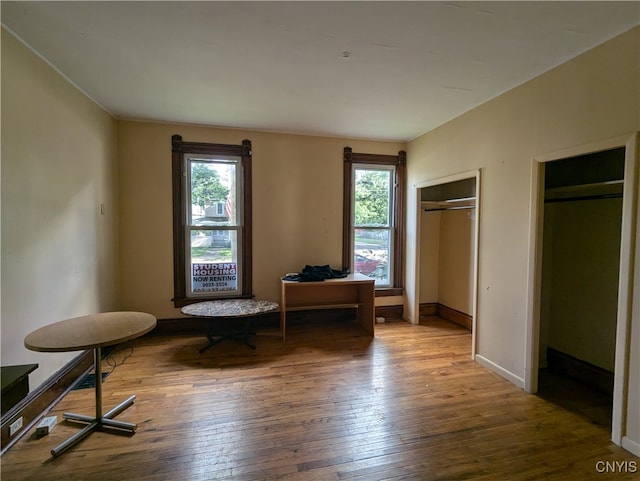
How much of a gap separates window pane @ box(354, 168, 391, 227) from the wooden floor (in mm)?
2013

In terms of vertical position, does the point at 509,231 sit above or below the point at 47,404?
above

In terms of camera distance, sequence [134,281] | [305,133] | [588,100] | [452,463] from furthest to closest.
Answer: [305,133]
[134,281]
[588,100]
[452,463]

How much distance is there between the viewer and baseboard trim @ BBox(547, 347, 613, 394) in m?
2.53

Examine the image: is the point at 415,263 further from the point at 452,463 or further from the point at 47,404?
the point at 47,404

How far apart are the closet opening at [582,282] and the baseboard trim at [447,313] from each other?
1.17m

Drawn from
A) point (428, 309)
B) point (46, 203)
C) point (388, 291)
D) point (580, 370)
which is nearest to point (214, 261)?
point (46, 203)

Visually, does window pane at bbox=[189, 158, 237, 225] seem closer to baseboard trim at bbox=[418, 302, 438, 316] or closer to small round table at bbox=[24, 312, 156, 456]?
small round table at bbox=[24, 312, 156, 456]

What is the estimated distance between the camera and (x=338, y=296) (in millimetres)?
4289

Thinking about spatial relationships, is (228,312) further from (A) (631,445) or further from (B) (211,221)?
(A) (631,445)

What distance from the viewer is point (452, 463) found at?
1.79 metres

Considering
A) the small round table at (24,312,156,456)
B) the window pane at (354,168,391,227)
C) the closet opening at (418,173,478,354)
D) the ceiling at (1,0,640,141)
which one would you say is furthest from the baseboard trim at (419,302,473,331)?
the small round table at (24,312,156,456)

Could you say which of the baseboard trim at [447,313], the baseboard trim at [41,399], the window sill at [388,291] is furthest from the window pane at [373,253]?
the baseboard trim at [41,399]

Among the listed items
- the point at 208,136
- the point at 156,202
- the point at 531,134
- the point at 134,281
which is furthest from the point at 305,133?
the point at 134,281

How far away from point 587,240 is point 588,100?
124 cm
